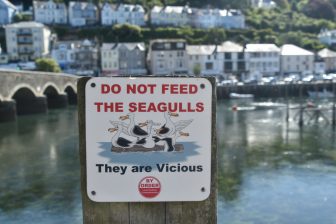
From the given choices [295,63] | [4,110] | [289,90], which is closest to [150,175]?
[4,110]

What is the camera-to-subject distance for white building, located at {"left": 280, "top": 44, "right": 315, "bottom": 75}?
271 ft

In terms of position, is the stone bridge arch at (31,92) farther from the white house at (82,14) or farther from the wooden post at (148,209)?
the white house at (82,14)

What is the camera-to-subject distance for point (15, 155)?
2486 centimetres

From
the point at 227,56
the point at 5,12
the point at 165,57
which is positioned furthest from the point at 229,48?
the point at 5,12

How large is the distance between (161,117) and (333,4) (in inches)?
5528

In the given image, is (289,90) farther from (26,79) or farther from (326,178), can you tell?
(326,178)

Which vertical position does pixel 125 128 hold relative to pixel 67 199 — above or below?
above

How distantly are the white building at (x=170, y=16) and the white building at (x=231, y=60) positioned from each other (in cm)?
2788

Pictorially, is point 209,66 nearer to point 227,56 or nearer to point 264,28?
point 227,56

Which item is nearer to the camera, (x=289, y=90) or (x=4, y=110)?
(x=4, y=110)

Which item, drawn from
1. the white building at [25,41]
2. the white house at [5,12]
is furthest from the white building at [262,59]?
the white house at [5,12]

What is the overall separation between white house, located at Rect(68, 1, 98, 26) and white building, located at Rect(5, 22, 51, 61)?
1641 centimetres

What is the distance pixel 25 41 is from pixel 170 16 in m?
35.4

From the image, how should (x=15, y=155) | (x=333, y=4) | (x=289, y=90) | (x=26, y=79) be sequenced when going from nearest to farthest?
(x=15, y=155), (x=26, y=79), (x=289, y=90), (x=333, y=4)
